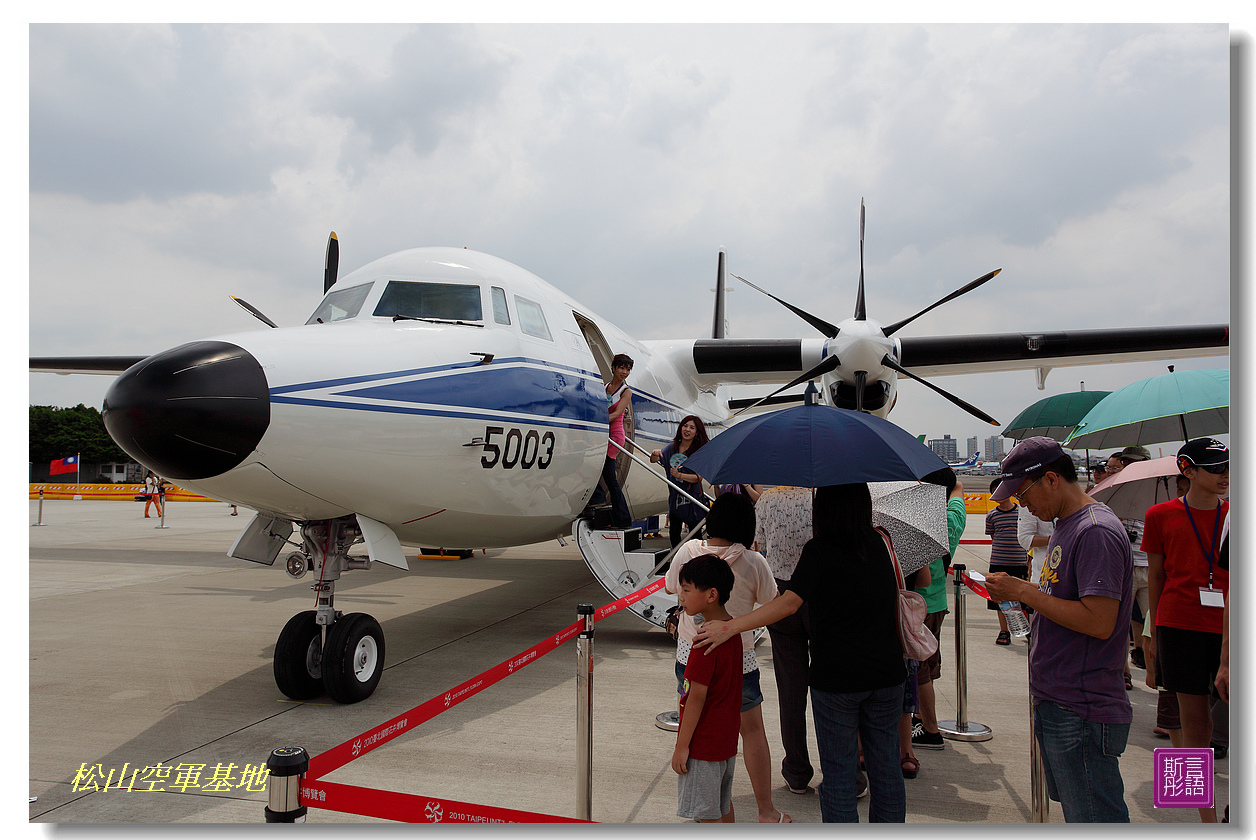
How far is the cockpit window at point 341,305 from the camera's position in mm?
6070

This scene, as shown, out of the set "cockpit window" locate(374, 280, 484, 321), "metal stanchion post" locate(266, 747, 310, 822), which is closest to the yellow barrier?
"cockpit window" locate(374, 280, 484, 321)

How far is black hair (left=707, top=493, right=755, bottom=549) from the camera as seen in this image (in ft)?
11.6

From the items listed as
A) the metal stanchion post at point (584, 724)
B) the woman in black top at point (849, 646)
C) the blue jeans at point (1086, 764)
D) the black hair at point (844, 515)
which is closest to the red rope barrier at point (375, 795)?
the metal stanchion post at point (584, 724)

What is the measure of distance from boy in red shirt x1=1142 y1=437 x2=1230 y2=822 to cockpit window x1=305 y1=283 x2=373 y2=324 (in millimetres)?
5571

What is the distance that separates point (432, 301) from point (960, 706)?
4936mm

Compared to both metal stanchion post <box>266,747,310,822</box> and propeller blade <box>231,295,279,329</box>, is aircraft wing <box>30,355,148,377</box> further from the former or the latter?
metal stanchion post <box>266,747,310,822</box>

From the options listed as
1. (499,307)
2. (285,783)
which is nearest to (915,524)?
(285,783)

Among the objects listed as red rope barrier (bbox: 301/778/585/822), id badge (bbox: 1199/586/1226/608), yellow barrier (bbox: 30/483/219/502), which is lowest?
yellow barrier (bbox: 30/483/219/502)

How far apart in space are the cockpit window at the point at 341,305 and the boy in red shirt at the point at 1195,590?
5571 millimetres

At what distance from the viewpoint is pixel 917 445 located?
12.4ft

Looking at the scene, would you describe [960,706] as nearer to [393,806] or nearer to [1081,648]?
[1081,648]
